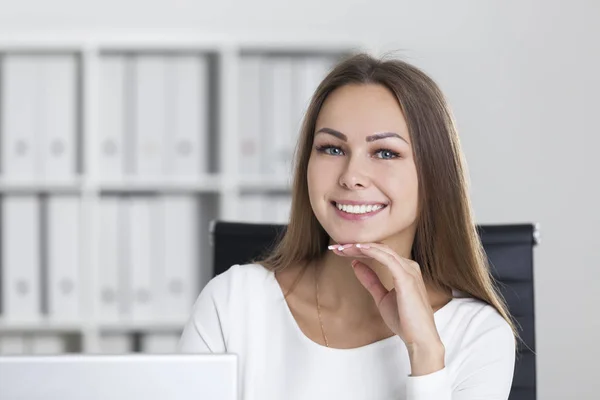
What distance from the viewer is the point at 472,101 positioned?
3.12 meters

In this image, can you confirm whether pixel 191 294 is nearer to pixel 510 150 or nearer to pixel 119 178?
pixel 119 178

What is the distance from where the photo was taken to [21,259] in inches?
106

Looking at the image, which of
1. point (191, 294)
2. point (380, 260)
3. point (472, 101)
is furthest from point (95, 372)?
point (472, 101)

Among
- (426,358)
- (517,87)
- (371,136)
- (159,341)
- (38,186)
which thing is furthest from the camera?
(517,87)

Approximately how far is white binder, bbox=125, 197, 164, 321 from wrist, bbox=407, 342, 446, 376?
59.9 inches

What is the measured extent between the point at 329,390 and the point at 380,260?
249mm

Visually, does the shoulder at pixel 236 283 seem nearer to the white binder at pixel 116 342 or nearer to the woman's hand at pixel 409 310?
the woman's hand at pixel 409 310

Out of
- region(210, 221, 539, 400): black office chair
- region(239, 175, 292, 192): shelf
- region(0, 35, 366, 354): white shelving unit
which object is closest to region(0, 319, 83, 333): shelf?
region(0, 35, 366, 354): white shelving unit

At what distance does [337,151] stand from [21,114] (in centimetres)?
154

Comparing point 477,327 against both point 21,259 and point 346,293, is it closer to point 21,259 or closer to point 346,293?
point 346,293

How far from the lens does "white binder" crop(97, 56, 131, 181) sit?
2676mm

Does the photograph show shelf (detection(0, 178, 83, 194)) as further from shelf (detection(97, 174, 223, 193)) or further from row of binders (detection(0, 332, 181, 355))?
row of binders (detection(0, 332, 181, 355))

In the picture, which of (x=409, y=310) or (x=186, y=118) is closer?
(x=409, y=310)

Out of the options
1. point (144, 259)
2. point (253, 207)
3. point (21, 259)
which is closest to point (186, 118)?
point (253, 207)
